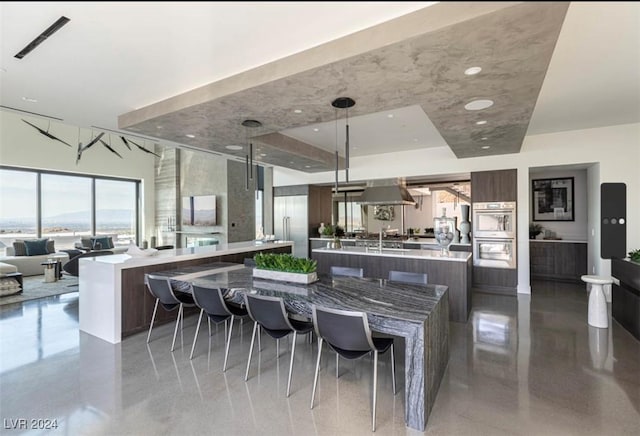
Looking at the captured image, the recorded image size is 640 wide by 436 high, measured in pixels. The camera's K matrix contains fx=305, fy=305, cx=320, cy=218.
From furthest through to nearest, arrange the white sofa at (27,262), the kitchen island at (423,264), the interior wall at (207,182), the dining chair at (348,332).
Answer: the interior wall at (207,182)
the white sofa at (27,262)
the kitchen island at (423,264)
the dining chair at (348,332)

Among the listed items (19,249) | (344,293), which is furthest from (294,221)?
(19,249)

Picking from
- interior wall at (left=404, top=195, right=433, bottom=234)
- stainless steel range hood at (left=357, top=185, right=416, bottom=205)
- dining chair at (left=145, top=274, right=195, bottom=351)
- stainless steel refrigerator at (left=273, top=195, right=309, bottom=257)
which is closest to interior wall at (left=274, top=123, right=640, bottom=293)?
stainless steel range hood at (left=357, top=185, right=416, bottom=205)

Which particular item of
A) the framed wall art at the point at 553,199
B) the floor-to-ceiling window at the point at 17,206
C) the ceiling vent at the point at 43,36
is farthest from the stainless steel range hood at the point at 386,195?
the floor-to-ceiling window at the point at 17,206

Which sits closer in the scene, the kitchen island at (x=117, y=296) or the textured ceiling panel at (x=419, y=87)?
the textured ceiling panel at (x=419, y=87)

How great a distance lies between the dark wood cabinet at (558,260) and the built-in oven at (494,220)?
58.7 inches

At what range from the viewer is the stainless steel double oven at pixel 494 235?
5.82 m

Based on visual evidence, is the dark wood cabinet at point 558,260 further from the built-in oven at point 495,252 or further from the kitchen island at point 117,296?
the kitchen island at point 117,296

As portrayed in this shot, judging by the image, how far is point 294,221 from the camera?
27.4 ft

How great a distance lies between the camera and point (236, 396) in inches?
95.2

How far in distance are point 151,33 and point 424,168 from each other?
18.5ft

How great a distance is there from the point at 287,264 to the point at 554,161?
533 cm

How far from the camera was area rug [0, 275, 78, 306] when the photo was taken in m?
5.36

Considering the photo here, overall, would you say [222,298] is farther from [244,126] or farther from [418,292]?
[244,126]

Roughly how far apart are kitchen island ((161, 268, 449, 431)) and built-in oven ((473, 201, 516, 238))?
151 inches
